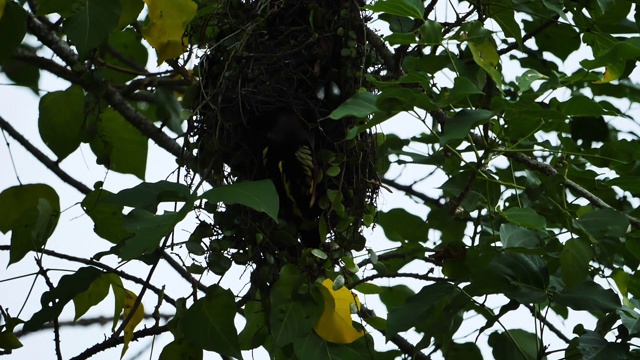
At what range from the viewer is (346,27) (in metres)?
1.13

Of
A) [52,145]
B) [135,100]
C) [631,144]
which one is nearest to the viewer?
[631,144]

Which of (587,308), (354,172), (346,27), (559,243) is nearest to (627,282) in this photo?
(559,243)

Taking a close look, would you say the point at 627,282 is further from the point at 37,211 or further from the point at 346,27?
the point at 37,211

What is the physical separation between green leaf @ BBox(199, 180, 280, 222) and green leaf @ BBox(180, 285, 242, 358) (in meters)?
0.19

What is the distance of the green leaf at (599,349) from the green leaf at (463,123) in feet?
1.15

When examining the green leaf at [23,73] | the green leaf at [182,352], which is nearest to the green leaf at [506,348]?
the green leaf at [182,352]

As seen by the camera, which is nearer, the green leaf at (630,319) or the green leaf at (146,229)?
the green leaf at (146,229)

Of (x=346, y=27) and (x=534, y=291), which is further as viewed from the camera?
(x=346, y=27)

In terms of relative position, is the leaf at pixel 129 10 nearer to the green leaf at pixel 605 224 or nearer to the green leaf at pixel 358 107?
the green leaf at pixel 358 107

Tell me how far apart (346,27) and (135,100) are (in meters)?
0.62

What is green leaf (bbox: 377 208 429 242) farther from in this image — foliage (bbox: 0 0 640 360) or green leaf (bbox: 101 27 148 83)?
green leaf (bbox: 101 27 148 83)

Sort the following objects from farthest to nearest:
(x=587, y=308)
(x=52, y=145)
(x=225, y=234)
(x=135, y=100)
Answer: (x=135, y=100), (x=52, y=145), (x=225, y=234), (x=587, y=308)

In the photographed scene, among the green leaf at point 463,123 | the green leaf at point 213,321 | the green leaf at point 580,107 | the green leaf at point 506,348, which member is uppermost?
the green leaf at point 580,107

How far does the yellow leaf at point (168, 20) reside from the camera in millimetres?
1080
